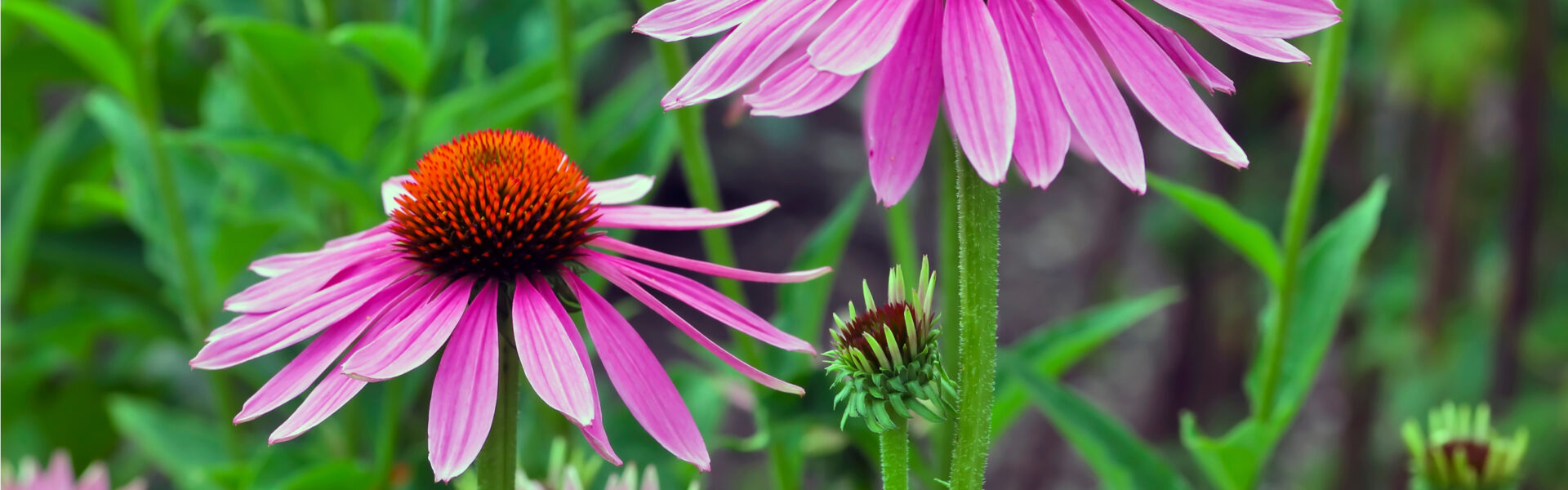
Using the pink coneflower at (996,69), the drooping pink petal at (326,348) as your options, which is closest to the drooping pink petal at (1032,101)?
the pink coneflower at (996,69)

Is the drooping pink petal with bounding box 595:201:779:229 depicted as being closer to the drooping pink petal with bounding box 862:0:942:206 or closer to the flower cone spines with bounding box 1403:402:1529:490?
the drooping pink petal with bounding box 862:0:942:206

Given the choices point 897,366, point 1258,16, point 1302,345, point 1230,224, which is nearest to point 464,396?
point 897,366

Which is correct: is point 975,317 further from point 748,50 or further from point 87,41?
point 87,41

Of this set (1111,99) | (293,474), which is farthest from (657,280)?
(293,474)

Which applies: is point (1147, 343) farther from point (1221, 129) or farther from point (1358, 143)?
point (1221, 129)

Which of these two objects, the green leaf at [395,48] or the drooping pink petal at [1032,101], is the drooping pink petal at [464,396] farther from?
the green leaf at [395,48]

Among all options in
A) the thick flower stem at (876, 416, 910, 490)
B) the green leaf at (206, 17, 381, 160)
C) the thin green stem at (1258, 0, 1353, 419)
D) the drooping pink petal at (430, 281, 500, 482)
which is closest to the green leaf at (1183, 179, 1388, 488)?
the thin green stem at (1258, 0, 1353, 419)
